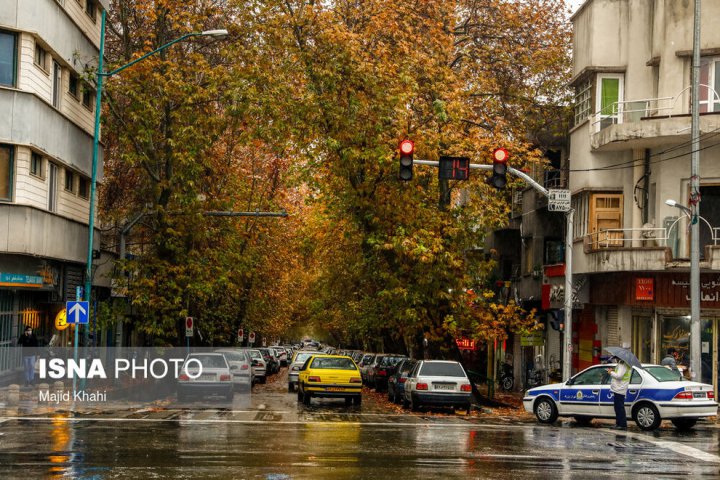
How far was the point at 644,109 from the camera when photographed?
3008 cm

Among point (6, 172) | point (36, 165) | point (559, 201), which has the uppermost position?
point (36, 165)

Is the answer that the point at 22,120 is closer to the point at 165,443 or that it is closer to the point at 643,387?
the point at 165,443

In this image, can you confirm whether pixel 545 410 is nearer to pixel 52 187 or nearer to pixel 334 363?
pixel 334 363

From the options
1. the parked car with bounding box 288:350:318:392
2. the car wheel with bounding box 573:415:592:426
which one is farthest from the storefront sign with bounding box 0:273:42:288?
the car wheel with bounding box 573:415:592:426

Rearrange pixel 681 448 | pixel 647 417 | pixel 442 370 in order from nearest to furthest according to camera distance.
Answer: pixel 681 448 < pixel 647 417 < pixel 442 370

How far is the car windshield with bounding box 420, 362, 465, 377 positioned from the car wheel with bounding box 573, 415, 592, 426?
4700 millimetres

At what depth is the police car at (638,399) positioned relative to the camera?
2211 cm

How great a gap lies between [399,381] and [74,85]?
50.7ft

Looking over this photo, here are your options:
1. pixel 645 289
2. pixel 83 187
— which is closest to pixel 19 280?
pixel 83 187

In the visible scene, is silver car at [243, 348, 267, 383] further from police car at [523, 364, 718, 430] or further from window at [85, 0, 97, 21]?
police car at [523, 364, 718, 430]

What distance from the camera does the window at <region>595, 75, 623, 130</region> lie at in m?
32.3

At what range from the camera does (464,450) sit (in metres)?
17.1

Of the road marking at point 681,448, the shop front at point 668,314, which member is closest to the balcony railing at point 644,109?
the shop front at point 668,314

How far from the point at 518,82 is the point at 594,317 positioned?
904 cm
